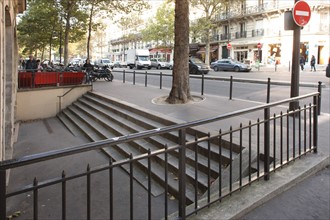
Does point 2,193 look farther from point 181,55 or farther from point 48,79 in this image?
point 48,79

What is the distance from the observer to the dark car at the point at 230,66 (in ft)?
105

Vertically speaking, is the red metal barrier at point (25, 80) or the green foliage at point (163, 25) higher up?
the green foliage at point (163, 25)

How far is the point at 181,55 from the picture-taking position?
1025 cm

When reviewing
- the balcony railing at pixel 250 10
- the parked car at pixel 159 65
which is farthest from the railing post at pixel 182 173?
the parked car at pixel 159 65

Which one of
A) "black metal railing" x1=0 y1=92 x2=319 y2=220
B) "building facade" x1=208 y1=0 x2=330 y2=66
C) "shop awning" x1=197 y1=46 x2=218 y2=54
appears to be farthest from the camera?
"shop awning" x1=197 y1=46 x2=218 y2=54

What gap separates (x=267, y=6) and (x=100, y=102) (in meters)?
35.7

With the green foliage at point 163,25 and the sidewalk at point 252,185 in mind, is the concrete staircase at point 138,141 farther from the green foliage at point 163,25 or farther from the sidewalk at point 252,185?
the green foliage at point 163,25

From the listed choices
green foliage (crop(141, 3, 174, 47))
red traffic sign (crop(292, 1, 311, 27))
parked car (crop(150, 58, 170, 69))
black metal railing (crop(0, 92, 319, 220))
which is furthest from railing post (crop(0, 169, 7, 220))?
green foliage (crop(141, 3, 174, 47))

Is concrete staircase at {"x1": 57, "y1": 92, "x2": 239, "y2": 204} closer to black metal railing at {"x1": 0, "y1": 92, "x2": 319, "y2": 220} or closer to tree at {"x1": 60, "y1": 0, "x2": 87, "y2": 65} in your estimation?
black metal railing at {"x1": 0, "y1": 92, "x2": 319, "y2": 220}

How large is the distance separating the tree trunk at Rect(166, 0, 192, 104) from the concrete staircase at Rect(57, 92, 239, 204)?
1601 millimetres

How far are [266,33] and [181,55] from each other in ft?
118

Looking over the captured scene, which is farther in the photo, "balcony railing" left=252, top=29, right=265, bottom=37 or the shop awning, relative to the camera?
the shop awning

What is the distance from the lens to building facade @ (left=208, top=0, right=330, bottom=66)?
37.8 metres

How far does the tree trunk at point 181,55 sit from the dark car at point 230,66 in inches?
897
